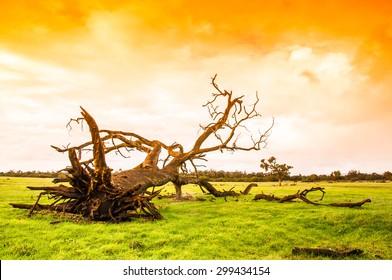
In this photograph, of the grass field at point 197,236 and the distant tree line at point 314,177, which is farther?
the distant tree line at point 314,177

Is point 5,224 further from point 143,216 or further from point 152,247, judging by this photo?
point 152,247

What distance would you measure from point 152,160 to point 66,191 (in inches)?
244

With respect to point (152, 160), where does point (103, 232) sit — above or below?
below

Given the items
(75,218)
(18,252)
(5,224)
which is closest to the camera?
(18,252)

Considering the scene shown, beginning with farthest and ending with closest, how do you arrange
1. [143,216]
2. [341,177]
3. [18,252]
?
[341,177], [143,216], [18,252]

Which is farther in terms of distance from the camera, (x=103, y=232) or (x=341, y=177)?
(x=341, y=177)

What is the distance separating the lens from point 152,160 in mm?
17719

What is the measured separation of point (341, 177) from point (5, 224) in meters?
66.9

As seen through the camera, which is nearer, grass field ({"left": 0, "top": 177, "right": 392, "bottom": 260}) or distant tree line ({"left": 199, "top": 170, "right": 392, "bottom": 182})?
grass field ({"left": 0, "top": 177, "right": 392, "bottom": 260})

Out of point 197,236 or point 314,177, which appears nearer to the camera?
point 197,236

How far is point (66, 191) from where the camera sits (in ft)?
39.7
